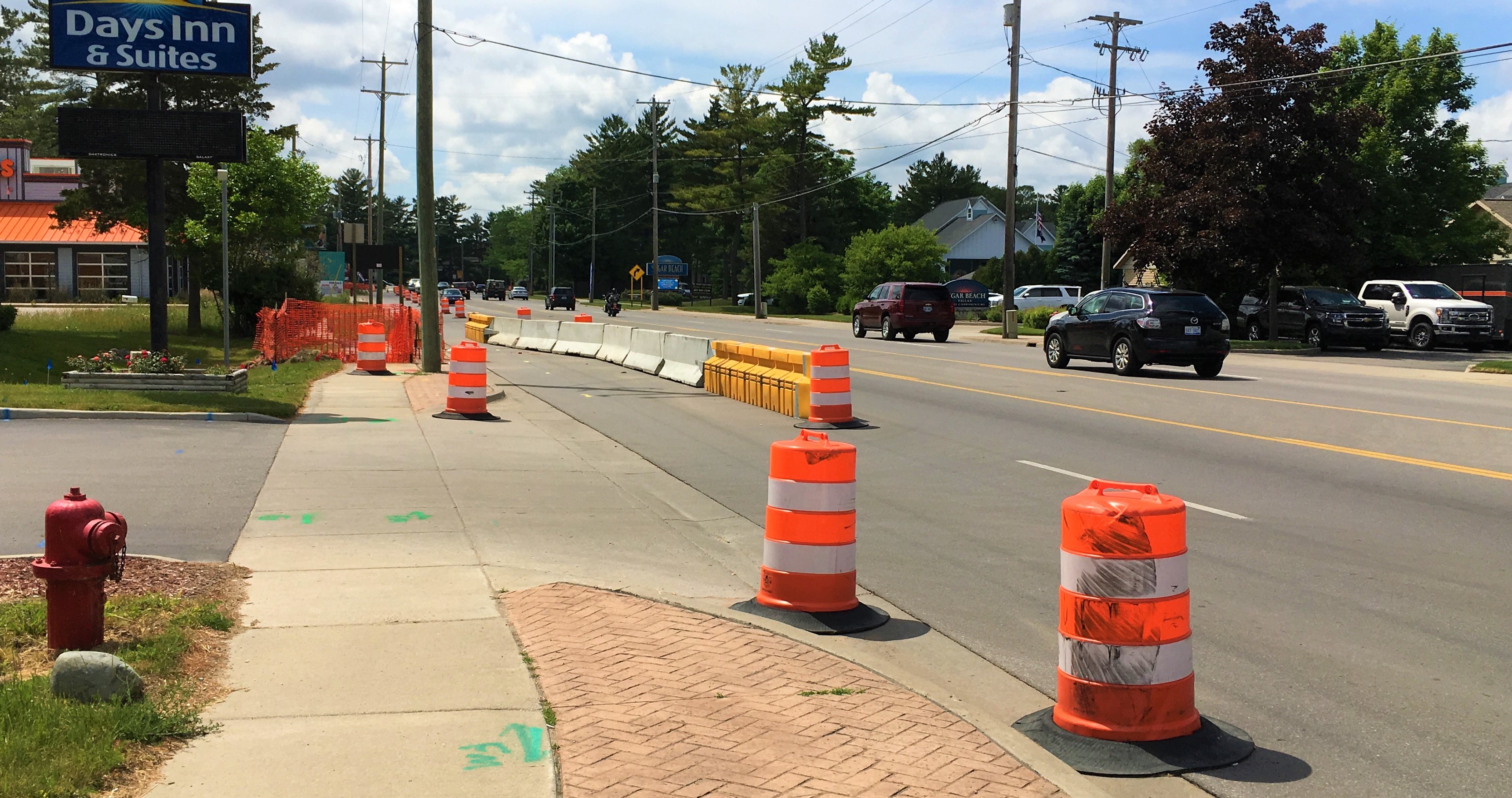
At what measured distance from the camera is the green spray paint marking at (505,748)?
14.9ft

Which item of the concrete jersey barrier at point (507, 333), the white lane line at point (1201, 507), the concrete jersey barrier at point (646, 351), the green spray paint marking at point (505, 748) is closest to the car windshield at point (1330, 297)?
the concrete jersey barrier at point (646, 351)

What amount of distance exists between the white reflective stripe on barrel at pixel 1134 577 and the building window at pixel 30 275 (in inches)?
2483

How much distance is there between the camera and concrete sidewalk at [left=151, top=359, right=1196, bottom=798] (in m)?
4.51

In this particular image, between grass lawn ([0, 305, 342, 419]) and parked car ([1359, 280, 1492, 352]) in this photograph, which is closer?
grass lawn ([0, 305, 342, 419])

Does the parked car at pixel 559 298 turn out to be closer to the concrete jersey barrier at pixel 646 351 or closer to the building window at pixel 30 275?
the building window at pixel 30 275

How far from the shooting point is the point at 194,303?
128 ft

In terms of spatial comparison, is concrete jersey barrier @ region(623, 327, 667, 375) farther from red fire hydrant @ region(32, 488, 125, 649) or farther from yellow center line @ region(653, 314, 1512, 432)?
red fire hydrant @ region(32, 488, 125, 649)

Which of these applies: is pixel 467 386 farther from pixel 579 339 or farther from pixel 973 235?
pixel 973 235

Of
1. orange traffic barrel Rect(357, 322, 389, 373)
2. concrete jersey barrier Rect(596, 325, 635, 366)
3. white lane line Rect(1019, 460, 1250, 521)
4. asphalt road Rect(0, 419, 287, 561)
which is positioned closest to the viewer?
asphalt road Rect(0, 419, 287, 561)

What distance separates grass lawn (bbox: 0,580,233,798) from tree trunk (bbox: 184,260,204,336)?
35.0 m

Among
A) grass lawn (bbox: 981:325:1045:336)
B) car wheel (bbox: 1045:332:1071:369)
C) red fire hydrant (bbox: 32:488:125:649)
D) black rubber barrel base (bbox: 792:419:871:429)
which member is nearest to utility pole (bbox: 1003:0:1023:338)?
grass lawn (bbox: 981:325:1045:336)

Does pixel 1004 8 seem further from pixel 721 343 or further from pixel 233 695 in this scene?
pixel 233 695

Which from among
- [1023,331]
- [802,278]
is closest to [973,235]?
[802,278]

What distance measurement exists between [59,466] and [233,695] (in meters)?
7.29
